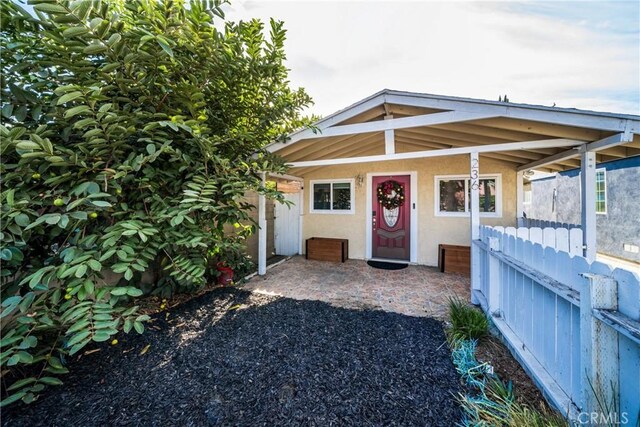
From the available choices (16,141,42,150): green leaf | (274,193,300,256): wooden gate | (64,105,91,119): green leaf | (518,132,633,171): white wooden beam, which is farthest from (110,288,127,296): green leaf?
(274,193,300,256): wooden gate

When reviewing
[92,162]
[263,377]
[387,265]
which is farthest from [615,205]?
[92,162]

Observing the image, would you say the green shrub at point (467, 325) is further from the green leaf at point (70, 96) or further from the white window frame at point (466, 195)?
the green leaf at point (70, 96)

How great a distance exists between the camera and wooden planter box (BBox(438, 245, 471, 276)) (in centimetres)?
491

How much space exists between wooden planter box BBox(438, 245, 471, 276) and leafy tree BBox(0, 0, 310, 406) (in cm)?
437

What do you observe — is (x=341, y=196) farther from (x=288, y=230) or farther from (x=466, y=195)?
(x=466, y=195)

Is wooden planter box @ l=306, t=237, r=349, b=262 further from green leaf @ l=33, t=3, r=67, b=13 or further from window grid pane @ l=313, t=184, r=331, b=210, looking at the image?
green leaf @ l=33, t=3, r=67, b=13

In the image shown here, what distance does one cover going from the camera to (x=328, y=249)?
6070 millimetres

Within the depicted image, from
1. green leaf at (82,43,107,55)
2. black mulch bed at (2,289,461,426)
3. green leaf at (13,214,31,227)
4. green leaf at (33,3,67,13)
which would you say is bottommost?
black mulch bed at (2,289,461,426)

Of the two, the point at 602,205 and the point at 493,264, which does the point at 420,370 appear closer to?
the point at 493,264

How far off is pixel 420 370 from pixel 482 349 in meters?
0.77

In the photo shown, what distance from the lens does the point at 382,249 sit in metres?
6.09

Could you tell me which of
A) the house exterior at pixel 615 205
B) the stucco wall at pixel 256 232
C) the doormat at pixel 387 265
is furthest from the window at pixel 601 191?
the stucco wall at pixel 256 232

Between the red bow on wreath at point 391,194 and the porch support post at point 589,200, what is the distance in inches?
119

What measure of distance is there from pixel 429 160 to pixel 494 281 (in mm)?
3543
